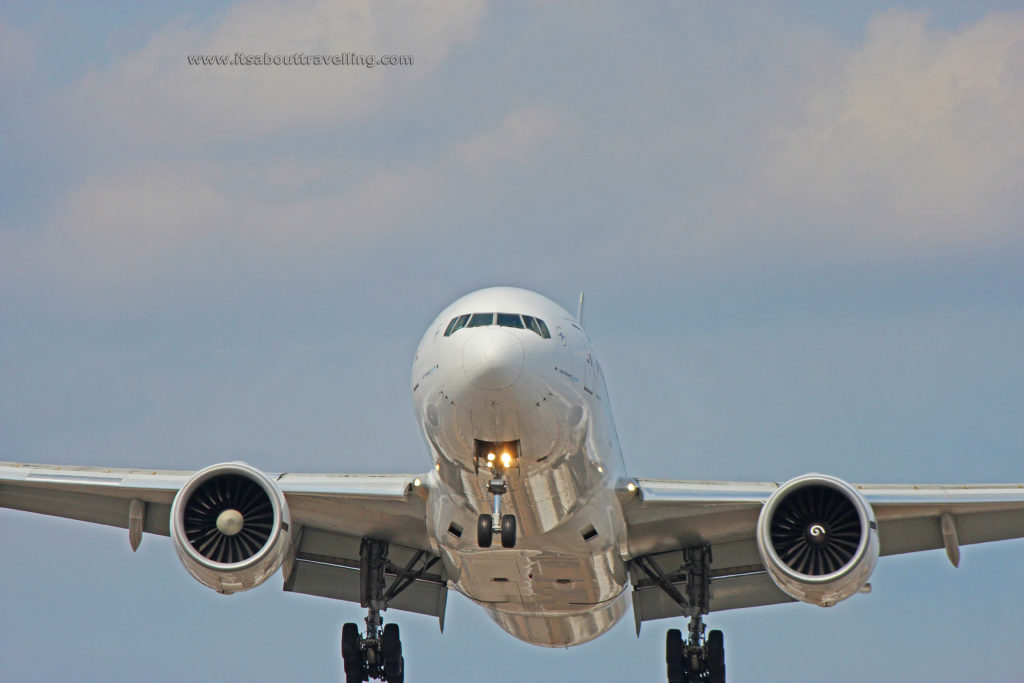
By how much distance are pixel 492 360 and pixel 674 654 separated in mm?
10140

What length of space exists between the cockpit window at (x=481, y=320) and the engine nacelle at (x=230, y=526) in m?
5.23

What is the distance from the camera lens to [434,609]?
30.1m

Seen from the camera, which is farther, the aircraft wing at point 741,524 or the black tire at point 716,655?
the black tire at point 716,655

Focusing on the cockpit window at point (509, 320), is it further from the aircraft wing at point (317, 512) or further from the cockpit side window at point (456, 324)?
the aircraft wing at point (317, 512)

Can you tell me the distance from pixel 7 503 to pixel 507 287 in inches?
Result: 412

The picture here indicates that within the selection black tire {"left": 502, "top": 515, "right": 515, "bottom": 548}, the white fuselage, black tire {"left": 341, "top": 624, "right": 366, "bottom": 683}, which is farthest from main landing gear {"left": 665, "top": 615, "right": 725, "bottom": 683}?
black tire {"left": 502, "top": 515, "right": 515, "bottom": 548}

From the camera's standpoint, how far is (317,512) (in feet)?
89.3

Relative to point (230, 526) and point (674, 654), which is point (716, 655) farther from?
point (230, 526)

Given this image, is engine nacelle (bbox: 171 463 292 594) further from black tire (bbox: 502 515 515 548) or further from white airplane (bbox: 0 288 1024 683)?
black tire (bbox: 502 515 515 548)

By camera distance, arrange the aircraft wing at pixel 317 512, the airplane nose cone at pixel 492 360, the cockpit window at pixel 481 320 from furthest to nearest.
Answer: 1. the aircraft wing at pixel 317 512
2. the cockpit window at pixel 481 320
3. the airplane nose cone at pixel 492 360

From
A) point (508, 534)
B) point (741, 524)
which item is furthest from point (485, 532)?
point (741, 524)

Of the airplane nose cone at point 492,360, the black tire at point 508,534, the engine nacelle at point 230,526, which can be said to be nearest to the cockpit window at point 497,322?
the airplane nose cone at point 492,360

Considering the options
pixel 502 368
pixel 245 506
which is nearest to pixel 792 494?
pixel 502 368

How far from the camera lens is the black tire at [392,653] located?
2930 centimetres
